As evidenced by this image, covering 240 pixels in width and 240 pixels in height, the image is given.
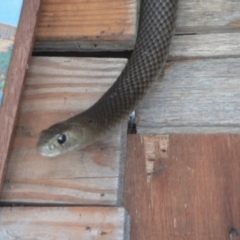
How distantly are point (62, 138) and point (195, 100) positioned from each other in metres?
0.35

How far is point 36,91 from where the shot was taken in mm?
1326

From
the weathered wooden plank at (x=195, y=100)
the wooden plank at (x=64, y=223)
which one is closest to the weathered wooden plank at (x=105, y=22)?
the weathered wooden plank at (x=195, y=100)

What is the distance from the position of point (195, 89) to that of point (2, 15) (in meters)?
0.51

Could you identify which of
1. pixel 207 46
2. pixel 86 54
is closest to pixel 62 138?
pixel 86 54

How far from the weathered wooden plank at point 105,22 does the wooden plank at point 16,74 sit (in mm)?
78

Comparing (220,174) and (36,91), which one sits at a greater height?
(36,91)

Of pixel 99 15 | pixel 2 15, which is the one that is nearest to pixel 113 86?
pixel 99 15

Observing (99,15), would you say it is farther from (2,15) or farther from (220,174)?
(220,174)

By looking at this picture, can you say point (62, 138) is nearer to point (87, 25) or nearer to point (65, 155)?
point (65, 155)

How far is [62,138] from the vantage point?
1.25 metres

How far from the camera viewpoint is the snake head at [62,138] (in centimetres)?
123

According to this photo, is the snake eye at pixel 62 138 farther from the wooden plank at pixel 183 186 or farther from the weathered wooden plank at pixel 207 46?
the weathered wooden plank at pixel 207 46

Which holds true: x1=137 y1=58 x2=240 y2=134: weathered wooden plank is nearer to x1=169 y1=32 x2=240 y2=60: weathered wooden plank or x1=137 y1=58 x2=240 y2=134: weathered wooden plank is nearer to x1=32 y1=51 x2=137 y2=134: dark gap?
x1=169 y1=32 x2=240 y2=60: weathered wooden plank

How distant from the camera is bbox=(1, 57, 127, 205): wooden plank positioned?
3.97 ft
